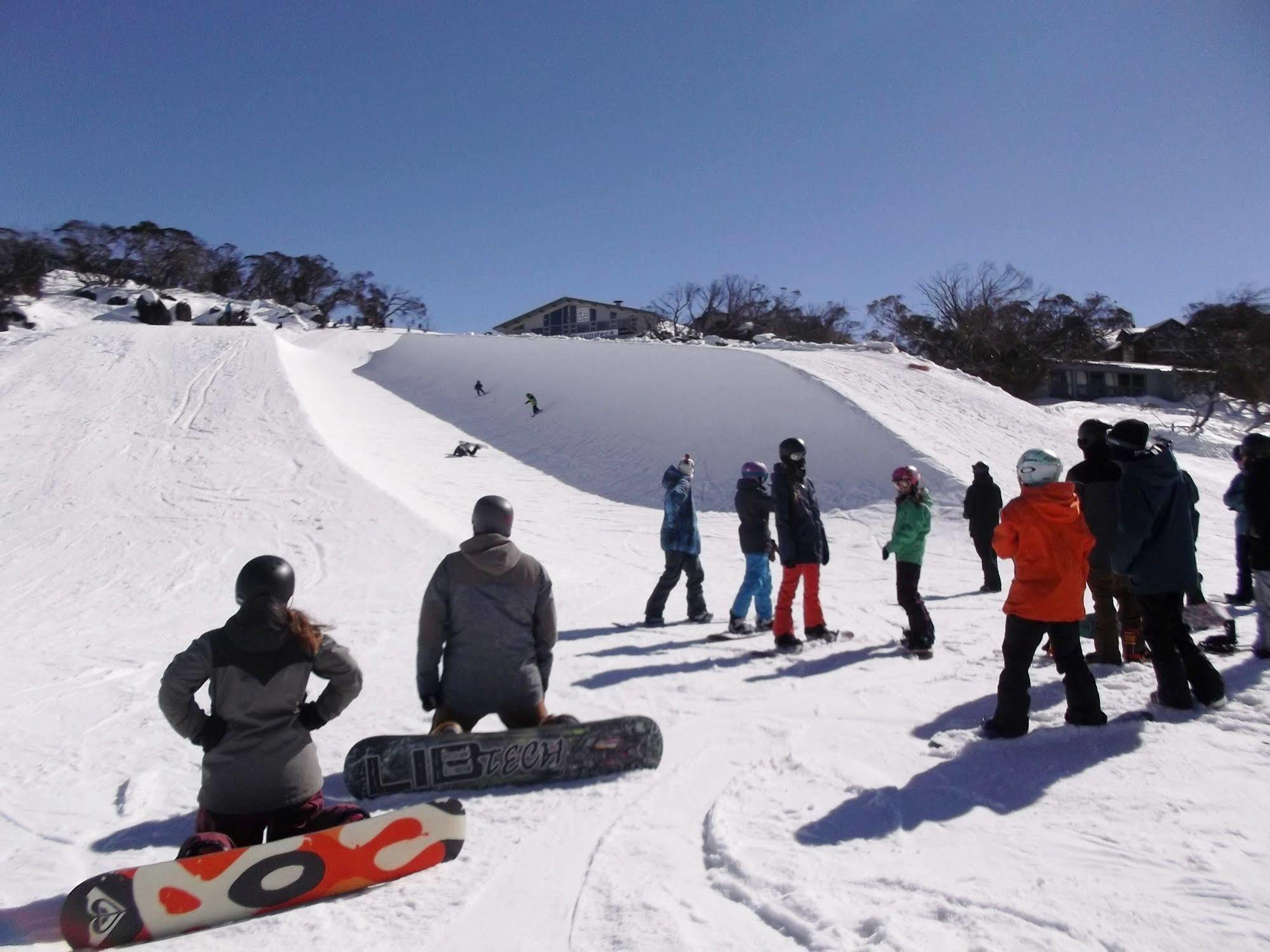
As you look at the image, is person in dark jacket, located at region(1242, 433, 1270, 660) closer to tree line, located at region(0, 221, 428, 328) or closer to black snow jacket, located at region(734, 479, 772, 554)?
black snow jacket, located at region(734, 479, 772, 554)

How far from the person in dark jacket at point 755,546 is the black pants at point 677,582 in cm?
75

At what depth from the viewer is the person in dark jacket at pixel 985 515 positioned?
9898 mm

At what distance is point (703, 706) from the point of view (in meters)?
5.53

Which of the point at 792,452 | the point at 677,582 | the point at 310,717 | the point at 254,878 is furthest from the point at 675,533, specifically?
the point at 254,878

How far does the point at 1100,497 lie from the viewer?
562cm

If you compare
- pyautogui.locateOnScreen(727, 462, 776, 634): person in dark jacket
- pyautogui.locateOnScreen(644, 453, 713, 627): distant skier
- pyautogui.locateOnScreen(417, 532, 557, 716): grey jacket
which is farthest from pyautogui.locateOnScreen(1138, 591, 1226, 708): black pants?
pyautogui.locateOnScreen(644, 453, 713, 627): distant skier

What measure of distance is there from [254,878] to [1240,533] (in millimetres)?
→ 8317

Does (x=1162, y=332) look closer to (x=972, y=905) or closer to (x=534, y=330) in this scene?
(x=534, y=330)

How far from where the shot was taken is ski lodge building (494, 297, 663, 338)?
214ft

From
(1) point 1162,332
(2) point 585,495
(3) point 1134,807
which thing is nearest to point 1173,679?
(3) point 1134,807

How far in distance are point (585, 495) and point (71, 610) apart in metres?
10.1

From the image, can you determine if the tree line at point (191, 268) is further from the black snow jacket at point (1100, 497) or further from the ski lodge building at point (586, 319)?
the black snow jacket at point (1100, 497)

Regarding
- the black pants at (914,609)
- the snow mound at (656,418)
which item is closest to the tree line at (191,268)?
the snow mound at (656,418)

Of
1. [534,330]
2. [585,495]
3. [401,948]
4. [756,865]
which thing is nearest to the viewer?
[401,948]
